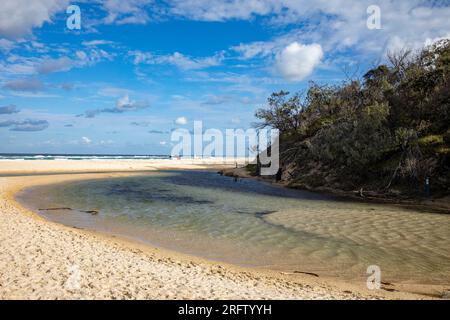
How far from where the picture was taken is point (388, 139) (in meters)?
26.1

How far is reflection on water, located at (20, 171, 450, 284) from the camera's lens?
951 cm

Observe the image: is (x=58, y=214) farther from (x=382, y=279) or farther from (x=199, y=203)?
(x=382, y=279)

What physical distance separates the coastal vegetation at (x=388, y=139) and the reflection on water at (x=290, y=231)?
5.03 meters

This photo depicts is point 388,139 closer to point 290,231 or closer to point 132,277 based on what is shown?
point 290,231

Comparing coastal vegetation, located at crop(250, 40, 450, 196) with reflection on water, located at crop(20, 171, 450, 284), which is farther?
coastal vegetation, located at crop(250, 40, 450, 196)

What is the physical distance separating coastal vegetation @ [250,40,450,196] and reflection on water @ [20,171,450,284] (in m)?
5.03

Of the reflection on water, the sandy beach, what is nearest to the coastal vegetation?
the reflection on water

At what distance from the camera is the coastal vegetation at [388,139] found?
74.9ft

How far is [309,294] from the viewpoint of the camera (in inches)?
263

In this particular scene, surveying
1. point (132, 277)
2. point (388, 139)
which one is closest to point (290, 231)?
point (132, 277)

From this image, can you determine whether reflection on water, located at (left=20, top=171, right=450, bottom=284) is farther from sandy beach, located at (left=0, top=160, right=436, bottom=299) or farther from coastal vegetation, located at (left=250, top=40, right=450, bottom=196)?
coastal vegetation, located at (left=250, top=40, right=450, bottom=196)

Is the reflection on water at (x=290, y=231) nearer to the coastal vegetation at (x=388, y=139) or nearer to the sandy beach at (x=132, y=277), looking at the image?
the sandy beach at (x=132, y=277)

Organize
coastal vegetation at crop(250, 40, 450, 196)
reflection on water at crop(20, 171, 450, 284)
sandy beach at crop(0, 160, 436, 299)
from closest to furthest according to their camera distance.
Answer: sandy beach at crop(0, 160, 436, 299) → reflection on water at crop(20, 171, 450, 284) → coastal vegetation at crop(250, 40, 450, 196)
